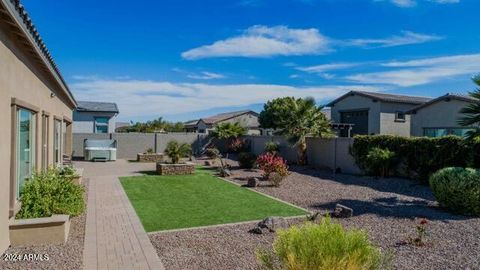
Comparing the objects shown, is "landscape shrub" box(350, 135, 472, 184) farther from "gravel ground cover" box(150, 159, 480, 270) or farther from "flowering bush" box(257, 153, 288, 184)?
"flowering bush" box(257, 153, 288, 184)

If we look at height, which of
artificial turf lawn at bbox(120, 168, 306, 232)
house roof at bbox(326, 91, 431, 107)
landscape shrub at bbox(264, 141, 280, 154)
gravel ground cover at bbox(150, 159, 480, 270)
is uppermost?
house roof at bbox(326, 91, 431, 107)

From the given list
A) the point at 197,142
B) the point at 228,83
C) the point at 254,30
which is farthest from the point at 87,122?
the point at 254,30

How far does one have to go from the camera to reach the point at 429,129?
2709 centimetres

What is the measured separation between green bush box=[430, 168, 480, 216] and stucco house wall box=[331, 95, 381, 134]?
80.6 ft

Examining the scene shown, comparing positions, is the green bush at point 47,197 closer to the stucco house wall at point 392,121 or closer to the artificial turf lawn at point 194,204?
the artificial turf lawn at point 194,204

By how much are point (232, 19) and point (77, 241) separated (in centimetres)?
1495

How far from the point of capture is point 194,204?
10.7 meters

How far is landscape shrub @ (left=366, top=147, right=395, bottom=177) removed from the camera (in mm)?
15992

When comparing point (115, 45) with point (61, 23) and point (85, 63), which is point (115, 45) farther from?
point (61, 23)

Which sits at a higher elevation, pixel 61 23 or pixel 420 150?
pixel 61 23

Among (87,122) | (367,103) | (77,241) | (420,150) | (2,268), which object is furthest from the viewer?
(367,103)

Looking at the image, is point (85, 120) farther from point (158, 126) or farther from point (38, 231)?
point (38, 231)

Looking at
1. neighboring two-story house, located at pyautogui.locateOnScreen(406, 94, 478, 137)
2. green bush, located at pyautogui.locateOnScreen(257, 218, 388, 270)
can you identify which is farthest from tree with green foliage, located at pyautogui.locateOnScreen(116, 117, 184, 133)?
green bush, located at pyautogui.locateOnScreen(257, 218, 388, 270)

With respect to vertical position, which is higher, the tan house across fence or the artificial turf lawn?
the tan house across fence
